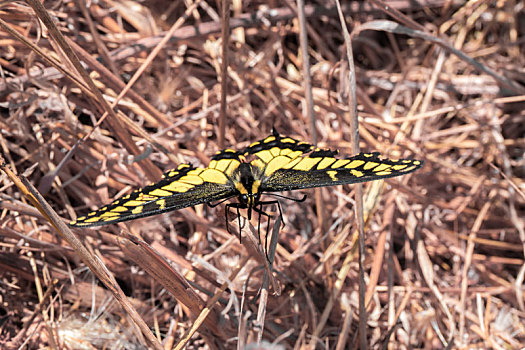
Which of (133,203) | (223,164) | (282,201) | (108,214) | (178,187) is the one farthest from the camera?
(282,201)

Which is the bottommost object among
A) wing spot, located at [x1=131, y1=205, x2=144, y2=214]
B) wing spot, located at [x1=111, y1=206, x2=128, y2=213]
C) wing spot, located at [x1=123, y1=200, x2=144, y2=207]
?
wing spot, located at [x1=111, y1=206, x2=128, y2=213]

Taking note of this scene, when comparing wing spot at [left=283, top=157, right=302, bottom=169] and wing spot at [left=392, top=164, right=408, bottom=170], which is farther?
A: wing spot at [left=283, top=157, right=302, bottom=169]

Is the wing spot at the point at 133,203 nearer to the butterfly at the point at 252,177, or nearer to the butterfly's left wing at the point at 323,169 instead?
the butterfly at the point at 252,177

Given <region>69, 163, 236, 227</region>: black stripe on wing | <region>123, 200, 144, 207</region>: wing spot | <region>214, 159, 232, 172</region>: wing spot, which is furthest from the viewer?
<region>214, 159, 232, 172</region>: wing spot

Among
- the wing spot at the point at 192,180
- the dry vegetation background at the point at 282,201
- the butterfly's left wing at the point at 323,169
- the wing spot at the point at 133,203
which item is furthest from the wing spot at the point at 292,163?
the wing spot at the point at 133,203

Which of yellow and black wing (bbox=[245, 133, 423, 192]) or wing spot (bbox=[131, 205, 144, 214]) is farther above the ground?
yellow and black wing (bbox=[245, 133, 423, 192])

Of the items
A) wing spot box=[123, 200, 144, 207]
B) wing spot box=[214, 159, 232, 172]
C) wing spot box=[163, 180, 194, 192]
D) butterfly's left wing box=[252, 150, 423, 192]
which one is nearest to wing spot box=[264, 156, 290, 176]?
butterfly's left wing box=[252, 150, 423, 192]

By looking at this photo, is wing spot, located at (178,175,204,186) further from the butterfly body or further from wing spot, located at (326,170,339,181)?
wing spot, located at (326,170,339,181)

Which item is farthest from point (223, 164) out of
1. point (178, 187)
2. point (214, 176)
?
point (178, 187)

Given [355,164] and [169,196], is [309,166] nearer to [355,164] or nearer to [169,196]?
[355,164]
